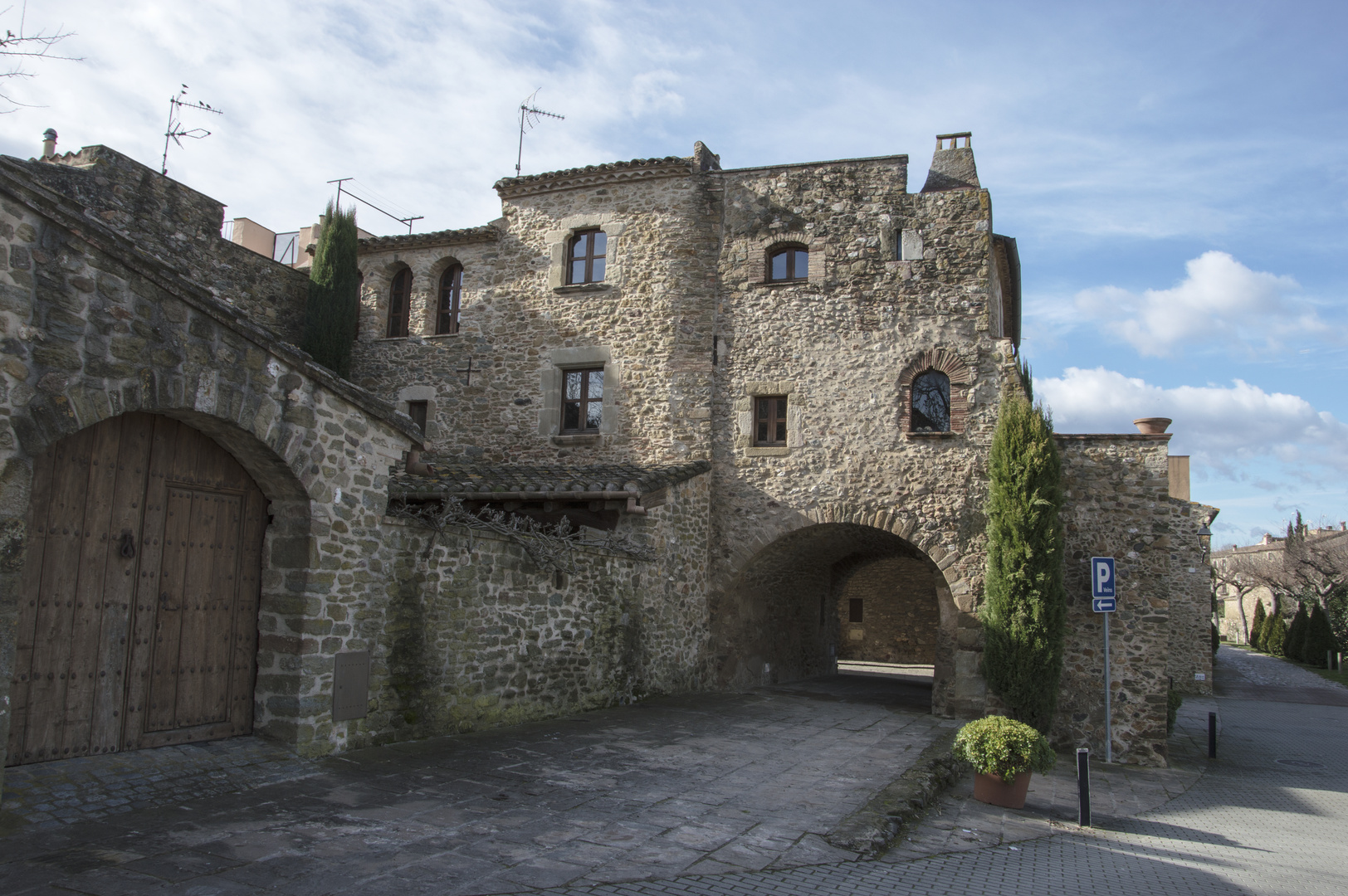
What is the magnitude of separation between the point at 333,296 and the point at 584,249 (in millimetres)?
4851

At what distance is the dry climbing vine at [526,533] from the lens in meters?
8.01

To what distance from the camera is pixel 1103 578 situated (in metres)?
10.2

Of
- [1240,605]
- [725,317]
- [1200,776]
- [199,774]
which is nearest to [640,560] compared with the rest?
[725,317]

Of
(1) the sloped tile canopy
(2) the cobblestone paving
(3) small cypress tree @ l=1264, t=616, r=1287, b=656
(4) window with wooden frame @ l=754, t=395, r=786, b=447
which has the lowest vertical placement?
(3) small cypress tree @ l=1264, t=616, r=1287, b=656

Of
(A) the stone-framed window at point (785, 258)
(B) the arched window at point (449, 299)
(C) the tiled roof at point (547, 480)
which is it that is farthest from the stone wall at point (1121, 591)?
(B) the arched window at point (449, 299)

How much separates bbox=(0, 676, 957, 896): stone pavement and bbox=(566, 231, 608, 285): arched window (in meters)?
8.58

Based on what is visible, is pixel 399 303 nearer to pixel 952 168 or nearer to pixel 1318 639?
pixel 952 168

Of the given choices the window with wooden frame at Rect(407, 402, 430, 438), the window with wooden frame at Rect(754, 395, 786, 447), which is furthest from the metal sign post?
the window with wooden frame at Rect(407, 402, 430, 438)

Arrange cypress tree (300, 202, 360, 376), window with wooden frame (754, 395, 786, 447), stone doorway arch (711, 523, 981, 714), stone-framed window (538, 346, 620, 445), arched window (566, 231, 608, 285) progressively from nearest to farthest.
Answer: stone doorway arch (711, 523, 981, 714), window with wooden frame (754, 395, 786, 447), stone-framed window (538, 346, 620, 445), arched window (566, 231, 608, 285), cypress tree (300, 202, 360, 376)

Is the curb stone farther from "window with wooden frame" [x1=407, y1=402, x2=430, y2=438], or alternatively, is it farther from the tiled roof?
"window with wooden frame" [x1=407, y1=402, x2=430, y2=438]

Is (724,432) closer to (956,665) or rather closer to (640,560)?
(640,560)

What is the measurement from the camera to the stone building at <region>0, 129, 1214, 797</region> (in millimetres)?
5652

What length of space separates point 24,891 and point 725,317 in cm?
1199

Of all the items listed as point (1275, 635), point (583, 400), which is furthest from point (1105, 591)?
point (1275, 635)
